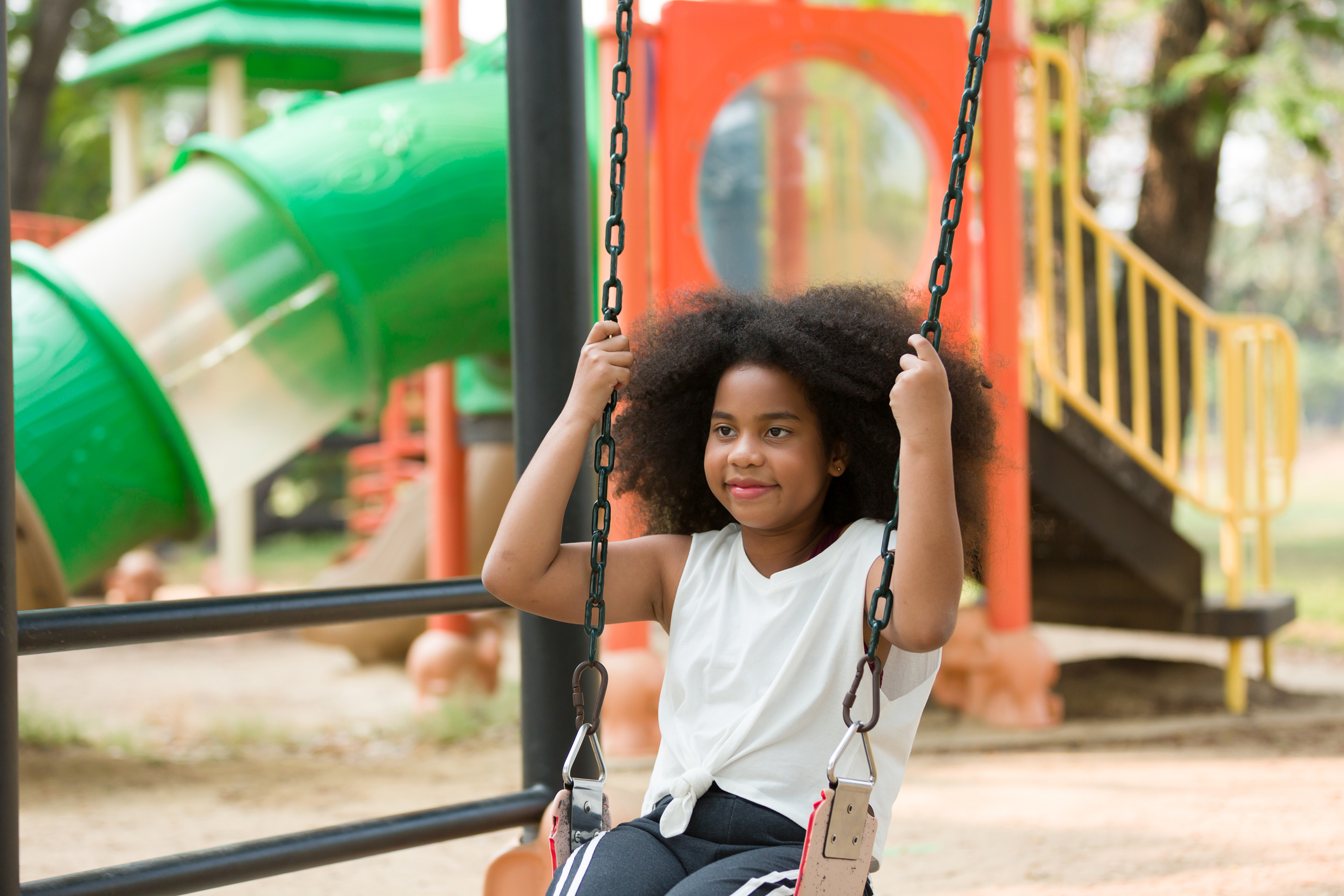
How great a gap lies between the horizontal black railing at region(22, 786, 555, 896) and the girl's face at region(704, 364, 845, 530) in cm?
107

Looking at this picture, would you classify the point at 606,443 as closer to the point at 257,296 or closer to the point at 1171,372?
the point at 257,296

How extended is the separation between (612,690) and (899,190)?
2.55 metres

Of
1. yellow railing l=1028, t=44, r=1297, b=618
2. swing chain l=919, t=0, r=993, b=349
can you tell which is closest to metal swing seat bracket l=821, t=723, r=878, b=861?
swing chain l=919, t=0, r=993, b=349

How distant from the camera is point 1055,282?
8.98 metres

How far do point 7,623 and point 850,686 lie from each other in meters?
1.22

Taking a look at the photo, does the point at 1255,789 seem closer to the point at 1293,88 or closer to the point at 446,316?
the point at 446,316

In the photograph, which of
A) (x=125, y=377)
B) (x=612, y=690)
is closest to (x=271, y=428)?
(x=125, y=377)

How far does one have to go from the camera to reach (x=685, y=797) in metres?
1.60

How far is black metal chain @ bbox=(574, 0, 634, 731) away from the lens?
171 cm

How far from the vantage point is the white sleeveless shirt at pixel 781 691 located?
160 cm

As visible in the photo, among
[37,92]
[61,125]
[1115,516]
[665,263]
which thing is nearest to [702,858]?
[665,263]

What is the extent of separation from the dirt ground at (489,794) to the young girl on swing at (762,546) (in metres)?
1.66

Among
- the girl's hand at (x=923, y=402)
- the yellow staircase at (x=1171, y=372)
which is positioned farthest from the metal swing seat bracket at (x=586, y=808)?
the yellow staircase at (x=1171, y=372)

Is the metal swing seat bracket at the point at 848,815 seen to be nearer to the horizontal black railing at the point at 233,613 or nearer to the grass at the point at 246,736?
the horizontal black railing at the point at 233,613
